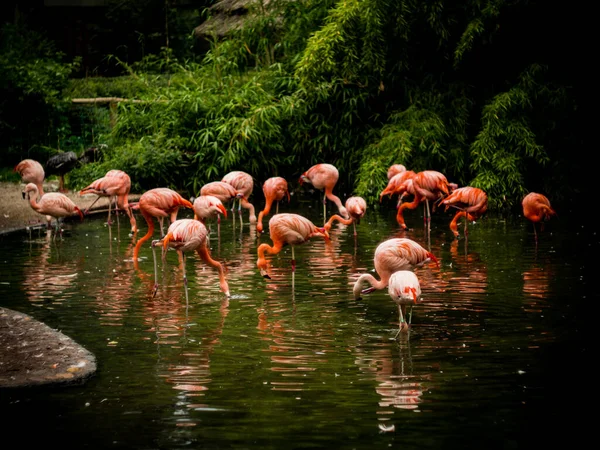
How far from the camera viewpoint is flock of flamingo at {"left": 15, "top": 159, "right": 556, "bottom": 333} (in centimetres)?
582

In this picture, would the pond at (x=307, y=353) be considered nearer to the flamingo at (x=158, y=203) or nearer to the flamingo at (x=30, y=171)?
A: the flamingo at (x=158, y=203)

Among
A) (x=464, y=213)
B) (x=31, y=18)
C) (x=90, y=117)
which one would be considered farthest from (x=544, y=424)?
(x=31, y=18)

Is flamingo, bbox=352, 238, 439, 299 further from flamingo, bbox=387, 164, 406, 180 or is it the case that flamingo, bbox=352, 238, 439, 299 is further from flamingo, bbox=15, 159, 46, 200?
flamingo, bbox=15, 159, 46, 200

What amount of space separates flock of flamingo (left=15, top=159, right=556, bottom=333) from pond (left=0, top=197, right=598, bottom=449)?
0.98 feet

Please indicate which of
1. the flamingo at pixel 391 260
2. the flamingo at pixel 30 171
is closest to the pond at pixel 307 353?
the flamingo at pixel 391 260

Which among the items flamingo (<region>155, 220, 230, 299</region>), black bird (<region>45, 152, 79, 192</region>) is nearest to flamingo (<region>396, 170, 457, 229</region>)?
flamingo (<region>155, 220, 230, 299</region>)

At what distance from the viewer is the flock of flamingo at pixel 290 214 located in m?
5.82

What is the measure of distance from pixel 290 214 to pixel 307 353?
2213mm

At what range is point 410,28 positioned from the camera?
12852 mm

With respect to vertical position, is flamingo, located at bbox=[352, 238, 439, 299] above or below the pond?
above

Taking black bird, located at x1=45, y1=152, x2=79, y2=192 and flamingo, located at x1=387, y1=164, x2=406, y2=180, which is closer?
flamingo, located at x1=387, y1=164, x2=406, y2=180

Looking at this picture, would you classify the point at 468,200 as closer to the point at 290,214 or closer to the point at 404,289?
the point at 290,214

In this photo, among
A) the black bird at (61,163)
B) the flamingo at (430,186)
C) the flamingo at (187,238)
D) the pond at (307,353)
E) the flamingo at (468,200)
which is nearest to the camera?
the pond at (307,353)

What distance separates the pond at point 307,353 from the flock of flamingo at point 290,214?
0.30 meters
